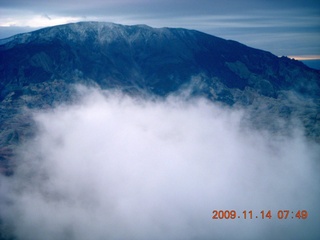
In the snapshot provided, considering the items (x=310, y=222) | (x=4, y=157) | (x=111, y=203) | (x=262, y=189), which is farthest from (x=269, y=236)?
(x=4, y=157)

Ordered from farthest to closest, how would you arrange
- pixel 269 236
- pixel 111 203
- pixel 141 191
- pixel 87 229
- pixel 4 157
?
pixel 141 191 < pixel 4 157 < pixel 111 203 < pixel 269 236 < pixel 87 229

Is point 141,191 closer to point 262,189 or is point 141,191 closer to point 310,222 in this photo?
point 262,189

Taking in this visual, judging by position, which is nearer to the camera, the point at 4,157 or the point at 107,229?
the point at 107,229

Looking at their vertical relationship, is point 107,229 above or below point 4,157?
below

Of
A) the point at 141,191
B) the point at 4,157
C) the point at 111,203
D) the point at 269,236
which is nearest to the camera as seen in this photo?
the point at 269,236

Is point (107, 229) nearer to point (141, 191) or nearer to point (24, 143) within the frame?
point (141, 191)

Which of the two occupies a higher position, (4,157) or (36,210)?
(4,157)

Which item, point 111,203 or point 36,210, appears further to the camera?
point 111,203

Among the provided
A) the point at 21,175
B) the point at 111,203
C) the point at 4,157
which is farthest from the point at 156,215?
the point at 4,157

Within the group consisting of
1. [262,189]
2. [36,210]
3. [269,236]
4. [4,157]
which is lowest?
[269,236]
